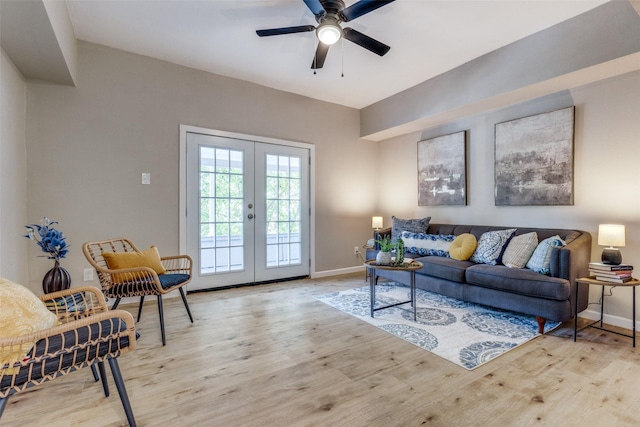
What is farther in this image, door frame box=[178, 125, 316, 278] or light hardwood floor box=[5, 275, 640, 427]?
door frame box=[178, 125, 316, 278]

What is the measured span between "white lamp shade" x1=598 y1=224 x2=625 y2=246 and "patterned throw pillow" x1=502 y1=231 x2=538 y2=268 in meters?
0.51

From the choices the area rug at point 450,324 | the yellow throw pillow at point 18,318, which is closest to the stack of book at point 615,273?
the area rug at point 450,324

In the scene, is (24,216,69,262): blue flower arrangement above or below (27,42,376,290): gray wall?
below

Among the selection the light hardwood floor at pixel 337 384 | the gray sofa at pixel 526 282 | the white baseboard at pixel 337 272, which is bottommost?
the light hardwood floor at pixel 337 384

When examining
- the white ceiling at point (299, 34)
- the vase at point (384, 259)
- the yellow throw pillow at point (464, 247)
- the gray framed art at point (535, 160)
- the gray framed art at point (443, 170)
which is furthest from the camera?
the gray framed art at point (443, 170)

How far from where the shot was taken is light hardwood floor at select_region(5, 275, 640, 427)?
154 centimetres

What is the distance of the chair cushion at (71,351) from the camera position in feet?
3.76

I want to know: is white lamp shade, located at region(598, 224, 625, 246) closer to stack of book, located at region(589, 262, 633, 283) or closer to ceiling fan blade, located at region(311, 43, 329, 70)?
stack of book, located at region(589, 262, 633, 283)

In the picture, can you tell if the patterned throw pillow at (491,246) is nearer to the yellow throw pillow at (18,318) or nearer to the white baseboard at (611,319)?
the white baseboard at (611,319)

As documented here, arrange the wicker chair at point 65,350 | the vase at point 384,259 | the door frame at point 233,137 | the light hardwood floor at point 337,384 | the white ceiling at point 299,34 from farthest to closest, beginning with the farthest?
the door frame at point 233,137, the vase at point 384,259, the white ceiling at point 299,34, the light hardwood floor at point 337,384, the wicker chair at point 65,350

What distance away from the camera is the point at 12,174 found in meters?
2.60

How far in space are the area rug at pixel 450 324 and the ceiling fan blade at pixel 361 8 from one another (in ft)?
8.24

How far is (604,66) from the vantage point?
258 centimetres

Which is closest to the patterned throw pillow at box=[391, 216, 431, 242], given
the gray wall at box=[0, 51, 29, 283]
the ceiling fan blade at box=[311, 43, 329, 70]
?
the ceiling fan blade at box=[311, 43, 329, 70]
